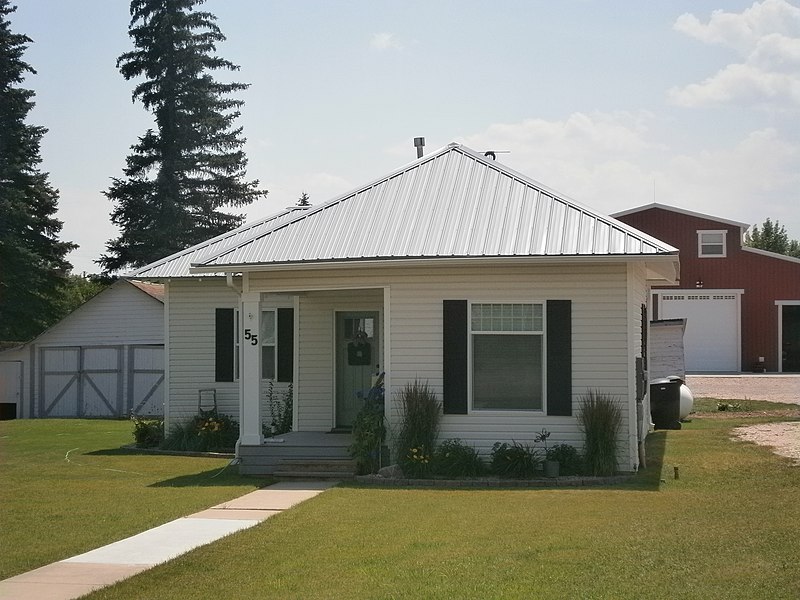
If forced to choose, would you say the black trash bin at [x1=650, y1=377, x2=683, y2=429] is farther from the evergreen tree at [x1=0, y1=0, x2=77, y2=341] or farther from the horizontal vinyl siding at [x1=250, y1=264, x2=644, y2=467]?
the evergreen tree at [x1=0, y1=0, x2=77, y2=341]

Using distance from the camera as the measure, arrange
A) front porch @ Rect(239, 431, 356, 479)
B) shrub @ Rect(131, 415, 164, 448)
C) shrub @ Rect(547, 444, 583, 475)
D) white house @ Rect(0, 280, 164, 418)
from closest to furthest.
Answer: shrub @ Rect(547, 444, 583, 475), front porch @ Rect(239, 431, 356, 479), shrub @ Rect(131, 415, 164, 448), white house @ Rect(0, 280, 164, 418)

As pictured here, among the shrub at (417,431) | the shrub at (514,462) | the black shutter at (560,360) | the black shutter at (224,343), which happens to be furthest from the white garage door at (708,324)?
the shrub at (417,431)

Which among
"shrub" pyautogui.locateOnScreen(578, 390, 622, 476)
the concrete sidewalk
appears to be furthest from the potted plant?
the concrete sidewalk

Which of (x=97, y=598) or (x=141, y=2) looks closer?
(x=97, y=598)

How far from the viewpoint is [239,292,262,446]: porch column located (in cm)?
1664

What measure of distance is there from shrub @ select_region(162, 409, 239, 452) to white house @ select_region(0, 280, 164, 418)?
1100 cm

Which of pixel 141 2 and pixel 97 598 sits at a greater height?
pixel 141 2

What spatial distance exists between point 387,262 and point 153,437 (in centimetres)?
848

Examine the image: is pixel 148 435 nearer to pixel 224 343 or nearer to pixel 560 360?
pixel 224 343

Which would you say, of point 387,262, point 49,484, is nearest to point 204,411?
point 49,484

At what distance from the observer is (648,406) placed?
872 inches

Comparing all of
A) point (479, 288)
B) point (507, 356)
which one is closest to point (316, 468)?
point (507, 356)

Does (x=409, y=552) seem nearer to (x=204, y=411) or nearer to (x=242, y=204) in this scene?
(x=204, y=411)

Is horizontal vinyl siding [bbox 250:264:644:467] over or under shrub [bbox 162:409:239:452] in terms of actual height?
over
